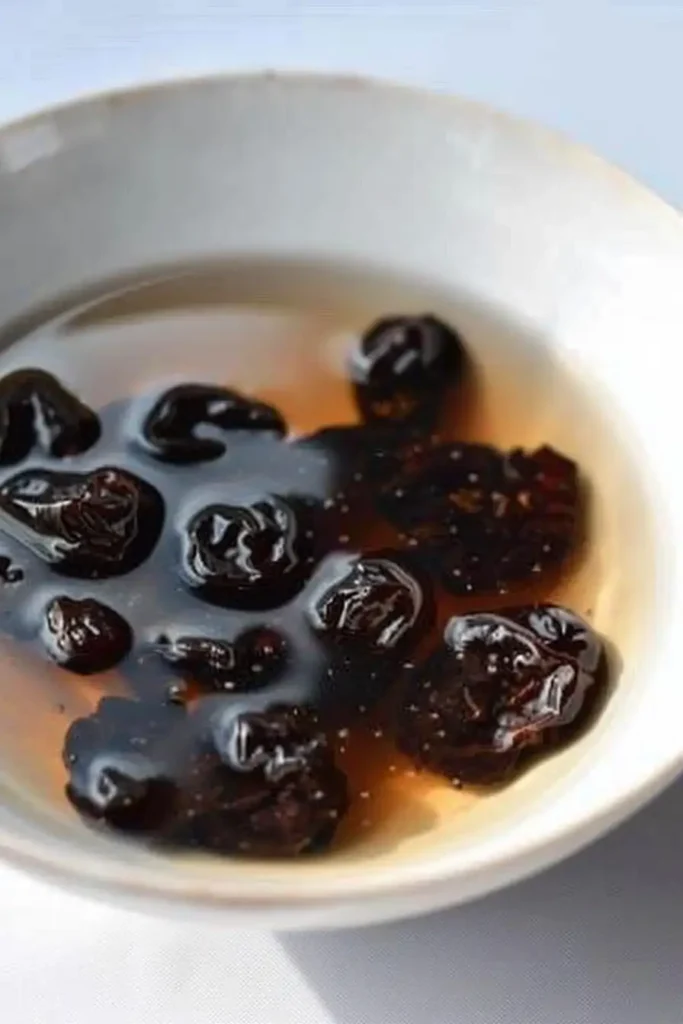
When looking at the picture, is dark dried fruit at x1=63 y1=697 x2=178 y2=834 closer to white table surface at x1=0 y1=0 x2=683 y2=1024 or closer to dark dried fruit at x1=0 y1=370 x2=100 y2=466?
white table surface at x1=0 y1=0 x2=683 y2=1024

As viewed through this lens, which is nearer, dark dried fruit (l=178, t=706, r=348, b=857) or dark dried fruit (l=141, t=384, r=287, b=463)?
dark dried fruit (l=178, t=706, r=348, b=857)

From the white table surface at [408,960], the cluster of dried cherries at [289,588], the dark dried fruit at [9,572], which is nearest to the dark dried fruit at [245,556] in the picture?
the cluster of dried cherries at [289,588]

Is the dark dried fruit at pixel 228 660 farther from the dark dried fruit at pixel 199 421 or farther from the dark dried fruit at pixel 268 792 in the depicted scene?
the dark dried fruit at pixel 199 421

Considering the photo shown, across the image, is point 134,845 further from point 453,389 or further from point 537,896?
point 453,389

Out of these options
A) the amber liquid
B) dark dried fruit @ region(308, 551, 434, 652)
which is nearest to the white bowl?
the amber liquid

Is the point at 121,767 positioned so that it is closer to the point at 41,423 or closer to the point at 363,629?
the point at 363,629

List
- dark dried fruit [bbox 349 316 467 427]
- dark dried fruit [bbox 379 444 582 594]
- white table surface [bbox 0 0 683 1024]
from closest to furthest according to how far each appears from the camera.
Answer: white table surface [bbox 0 0 683 1024]
dark dried fruit [bbox 379 444 582 594]
dark dried fruit [bbox 349 316 467 427]
